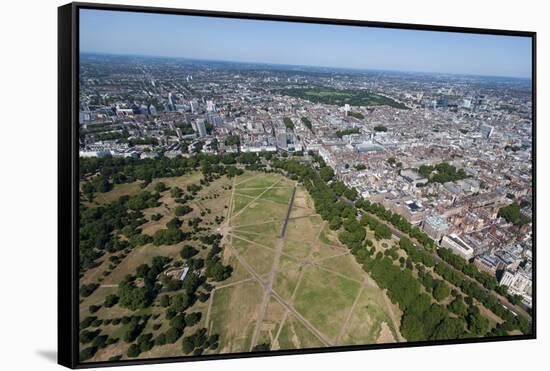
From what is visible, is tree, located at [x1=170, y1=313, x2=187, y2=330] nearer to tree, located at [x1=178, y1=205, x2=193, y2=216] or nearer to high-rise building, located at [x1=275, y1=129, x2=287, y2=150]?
tree, located at [x1=178, y1=205, x2=193, y2=216]

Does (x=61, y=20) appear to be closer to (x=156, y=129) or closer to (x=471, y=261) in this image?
(x=156, y=129)

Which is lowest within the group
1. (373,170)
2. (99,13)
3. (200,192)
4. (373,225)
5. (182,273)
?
(182,273)

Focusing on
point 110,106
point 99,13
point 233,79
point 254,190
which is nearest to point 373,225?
point 254,190

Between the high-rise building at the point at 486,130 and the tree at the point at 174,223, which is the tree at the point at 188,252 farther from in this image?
the high-rise building at the point at 486,130

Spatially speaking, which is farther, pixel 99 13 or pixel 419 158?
pixel 419 158

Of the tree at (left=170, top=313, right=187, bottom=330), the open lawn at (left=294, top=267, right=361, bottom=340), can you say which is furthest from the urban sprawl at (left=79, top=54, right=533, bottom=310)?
the tree at (left=170, top=313, right=187, bottom=330)

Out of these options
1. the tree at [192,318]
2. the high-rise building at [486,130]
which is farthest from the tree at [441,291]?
the tree at [192,318]
